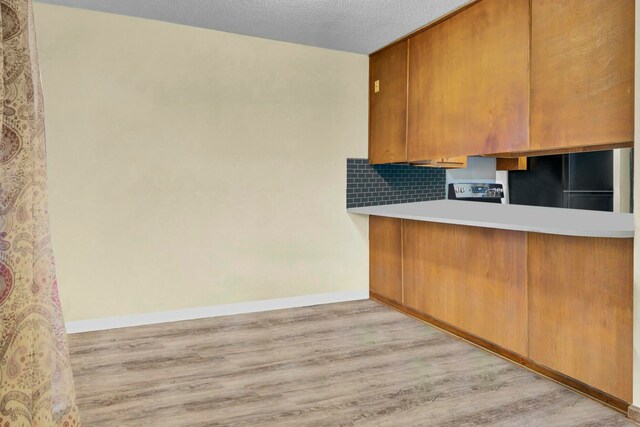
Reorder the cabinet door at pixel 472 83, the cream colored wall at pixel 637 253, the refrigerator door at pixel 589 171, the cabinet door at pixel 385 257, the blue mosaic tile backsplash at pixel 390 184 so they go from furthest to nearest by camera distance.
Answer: the blue mosaic tile backsplash at pixel 390 184 → the cabinet door at pixel 385 257 → the cabinet door at pixel 472 83 → the refrigerator door at pixel 589 171 → the cream colored wall at pixel 637 253

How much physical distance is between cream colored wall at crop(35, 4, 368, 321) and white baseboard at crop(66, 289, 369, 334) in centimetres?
5

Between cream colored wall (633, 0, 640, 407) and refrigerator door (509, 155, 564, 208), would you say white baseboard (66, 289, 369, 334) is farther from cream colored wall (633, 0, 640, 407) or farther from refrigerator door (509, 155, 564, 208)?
cream colored wall (633, 0, 640, 407)

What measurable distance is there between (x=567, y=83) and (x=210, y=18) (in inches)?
87.8

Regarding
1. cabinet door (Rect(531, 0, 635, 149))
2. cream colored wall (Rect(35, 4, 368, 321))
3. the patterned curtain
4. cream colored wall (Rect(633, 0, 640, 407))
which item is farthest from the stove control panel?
the patterned curtain

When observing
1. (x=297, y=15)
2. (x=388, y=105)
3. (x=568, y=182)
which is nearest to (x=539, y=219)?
(x=568, y=182)

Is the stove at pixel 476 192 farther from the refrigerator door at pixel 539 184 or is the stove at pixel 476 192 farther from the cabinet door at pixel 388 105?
the cabinet door at pixel 388 105

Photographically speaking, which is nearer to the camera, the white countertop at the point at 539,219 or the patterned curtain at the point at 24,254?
the patterned curtain at the point at 24,254

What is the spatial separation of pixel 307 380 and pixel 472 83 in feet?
6.44

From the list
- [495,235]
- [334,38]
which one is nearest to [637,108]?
[495,235]

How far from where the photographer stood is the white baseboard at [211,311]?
10.2 ft

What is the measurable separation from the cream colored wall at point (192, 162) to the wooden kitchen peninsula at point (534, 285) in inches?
29.5

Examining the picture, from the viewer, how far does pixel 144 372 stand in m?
2.42

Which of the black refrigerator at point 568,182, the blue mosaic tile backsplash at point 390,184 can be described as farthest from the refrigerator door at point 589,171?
the blue mosaic tile backsplash at point 390,184

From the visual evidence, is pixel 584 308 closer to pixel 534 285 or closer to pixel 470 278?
pixel 534 285
